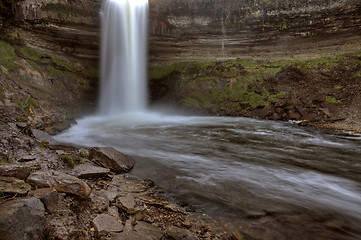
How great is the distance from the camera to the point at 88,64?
14.3 metres

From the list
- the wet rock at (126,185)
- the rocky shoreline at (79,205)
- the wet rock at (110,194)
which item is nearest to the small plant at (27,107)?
the rocky shoreline at (79,205)

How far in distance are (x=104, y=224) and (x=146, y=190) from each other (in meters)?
1.37

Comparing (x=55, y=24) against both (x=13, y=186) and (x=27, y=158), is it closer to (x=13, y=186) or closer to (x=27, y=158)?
(x=27, y=158)

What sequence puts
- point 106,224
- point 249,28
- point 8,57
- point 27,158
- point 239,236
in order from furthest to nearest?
point 249,28 < point 8,57 < point 27,158 < point 239,236 < point 106,224

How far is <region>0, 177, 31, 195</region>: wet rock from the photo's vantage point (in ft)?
6.97

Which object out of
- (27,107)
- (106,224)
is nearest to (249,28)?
(27,107)

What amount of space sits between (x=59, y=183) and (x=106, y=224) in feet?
2.89

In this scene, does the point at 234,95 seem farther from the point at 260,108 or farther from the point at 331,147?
the point at 331,147

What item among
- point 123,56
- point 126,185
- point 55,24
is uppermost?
point 55,24

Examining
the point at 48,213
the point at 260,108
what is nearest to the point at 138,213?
the point at 48,213

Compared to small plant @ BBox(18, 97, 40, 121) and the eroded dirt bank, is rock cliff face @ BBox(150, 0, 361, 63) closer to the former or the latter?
the eroded dirt bank

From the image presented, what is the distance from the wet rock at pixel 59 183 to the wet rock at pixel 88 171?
36.9 inches

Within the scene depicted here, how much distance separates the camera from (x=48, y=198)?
86.4 inches

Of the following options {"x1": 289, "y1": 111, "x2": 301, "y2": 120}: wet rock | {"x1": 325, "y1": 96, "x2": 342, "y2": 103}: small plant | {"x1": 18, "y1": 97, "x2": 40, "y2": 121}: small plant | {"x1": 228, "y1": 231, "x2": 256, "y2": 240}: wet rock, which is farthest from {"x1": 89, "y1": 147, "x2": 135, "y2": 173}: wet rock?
{"x1": 325, "y1": 96, "x2": 342, "y2": 103}: small plant
